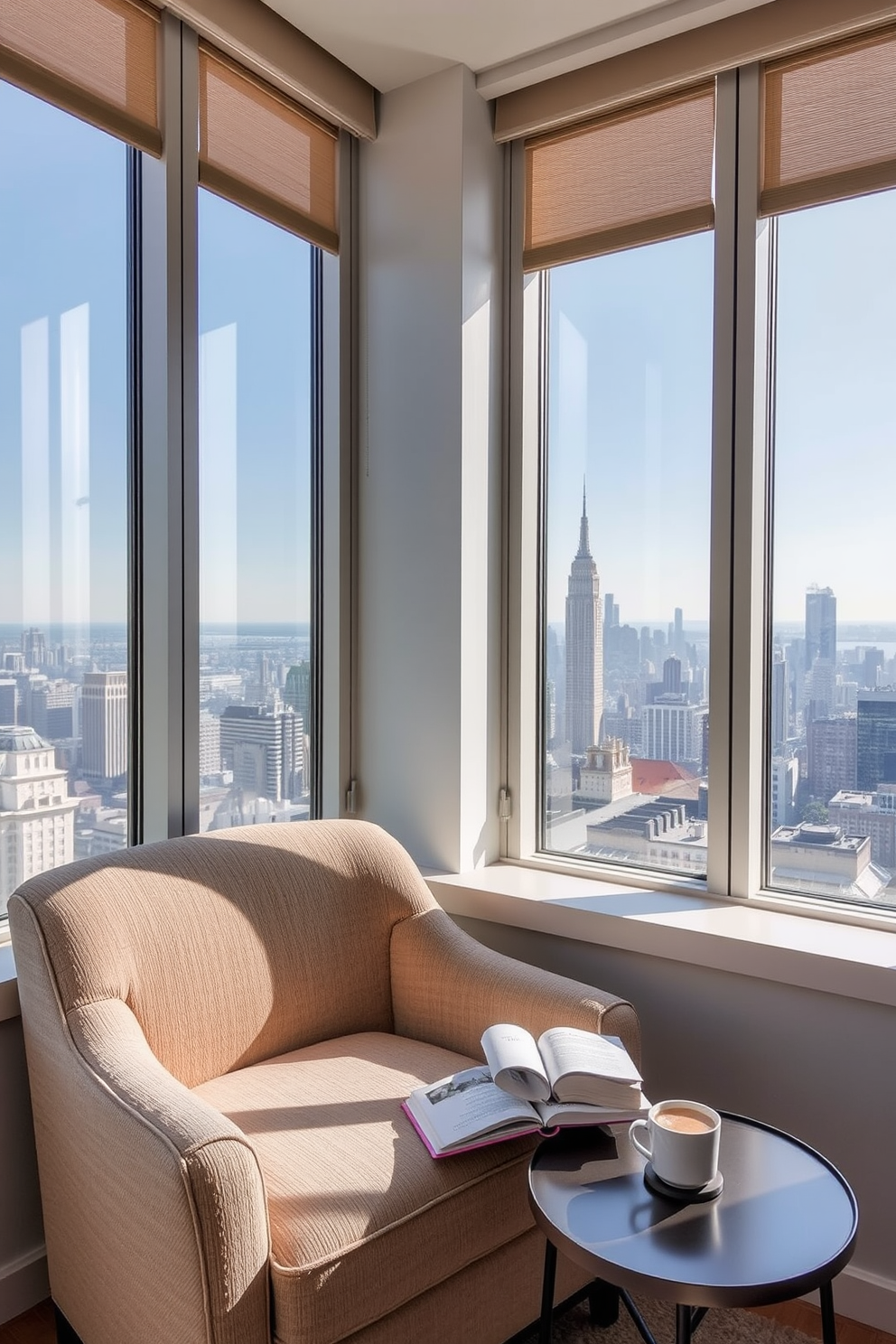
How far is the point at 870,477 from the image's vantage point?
6.66ft

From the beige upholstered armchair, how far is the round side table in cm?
20

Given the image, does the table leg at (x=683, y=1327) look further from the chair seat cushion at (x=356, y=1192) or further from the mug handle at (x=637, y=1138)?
the chair seat cushion at (x=356, y=1192)

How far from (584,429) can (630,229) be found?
49cm

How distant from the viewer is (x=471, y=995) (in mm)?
1810

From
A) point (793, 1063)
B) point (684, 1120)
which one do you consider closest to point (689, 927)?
point (793, 1063)

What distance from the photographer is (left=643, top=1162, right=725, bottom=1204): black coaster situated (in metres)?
1.22

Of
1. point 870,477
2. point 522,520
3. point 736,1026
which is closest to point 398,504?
point 522,520

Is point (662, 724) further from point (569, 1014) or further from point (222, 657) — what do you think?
point (222, 657)

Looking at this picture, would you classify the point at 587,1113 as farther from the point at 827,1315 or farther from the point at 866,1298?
Answer: the point at 866,1298

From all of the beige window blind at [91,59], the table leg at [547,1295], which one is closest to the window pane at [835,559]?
the table leg at [547,1295]

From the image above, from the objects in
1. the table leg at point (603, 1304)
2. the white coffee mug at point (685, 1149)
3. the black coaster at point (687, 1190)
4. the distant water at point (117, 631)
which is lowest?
the table leg at point (603, 1304)

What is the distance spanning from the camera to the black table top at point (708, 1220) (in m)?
1.08

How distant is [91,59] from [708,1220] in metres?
2.34

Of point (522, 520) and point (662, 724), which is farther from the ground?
point (522, 520)
